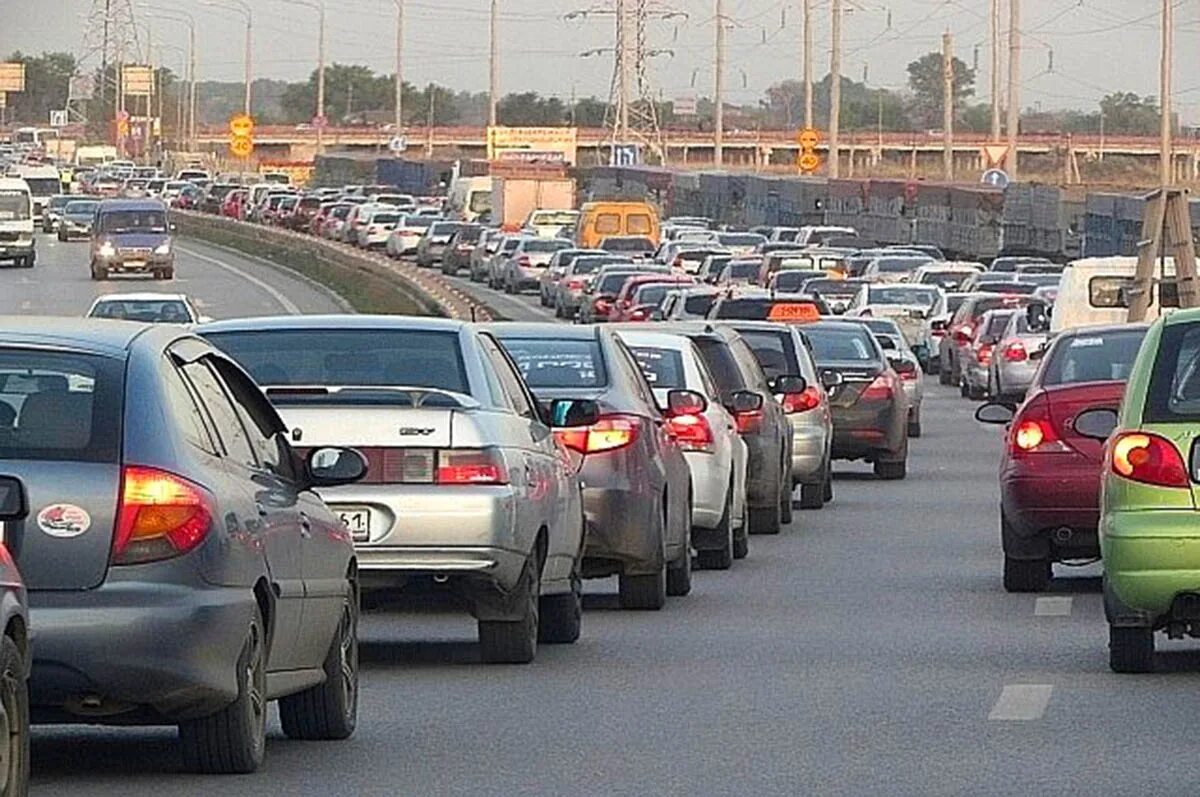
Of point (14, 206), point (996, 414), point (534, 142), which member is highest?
point (534, 142)

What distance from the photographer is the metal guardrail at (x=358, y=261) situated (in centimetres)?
5606

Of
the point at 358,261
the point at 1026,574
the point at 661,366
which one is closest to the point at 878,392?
the point at 661,366

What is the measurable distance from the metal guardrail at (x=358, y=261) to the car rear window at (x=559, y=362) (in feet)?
58.7

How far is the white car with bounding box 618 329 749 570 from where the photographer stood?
69.0ft

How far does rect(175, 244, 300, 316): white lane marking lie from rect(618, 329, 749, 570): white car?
147 ft

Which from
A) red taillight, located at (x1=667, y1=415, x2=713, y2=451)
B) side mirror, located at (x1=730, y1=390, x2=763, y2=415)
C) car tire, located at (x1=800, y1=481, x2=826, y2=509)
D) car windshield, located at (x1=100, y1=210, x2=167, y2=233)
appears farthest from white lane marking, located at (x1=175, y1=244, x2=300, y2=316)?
red taillight, located at (x1=667, y1=415, x2=713, y2=451)

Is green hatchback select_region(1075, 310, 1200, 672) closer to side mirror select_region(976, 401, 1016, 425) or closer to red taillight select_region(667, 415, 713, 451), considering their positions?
side mirror select_region(976, 401, 1016, 425)

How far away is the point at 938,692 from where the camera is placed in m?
13.9

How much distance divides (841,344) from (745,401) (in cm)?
1126

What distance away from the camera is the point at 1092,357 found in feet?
74.3

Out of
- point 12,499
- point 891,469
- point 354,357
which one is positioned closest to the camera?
point 12,499

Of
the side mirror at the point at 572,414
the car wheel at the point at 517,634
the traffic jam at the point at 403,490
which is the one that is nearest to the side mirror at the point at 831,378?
the traffic jam at the point at 403,490

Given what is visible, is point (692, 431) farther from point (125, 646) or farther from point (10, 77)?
point (10, 77)

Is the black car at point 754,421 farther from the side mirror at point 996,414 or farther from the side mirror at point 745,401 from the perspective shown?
the side mirror at point 996,414
